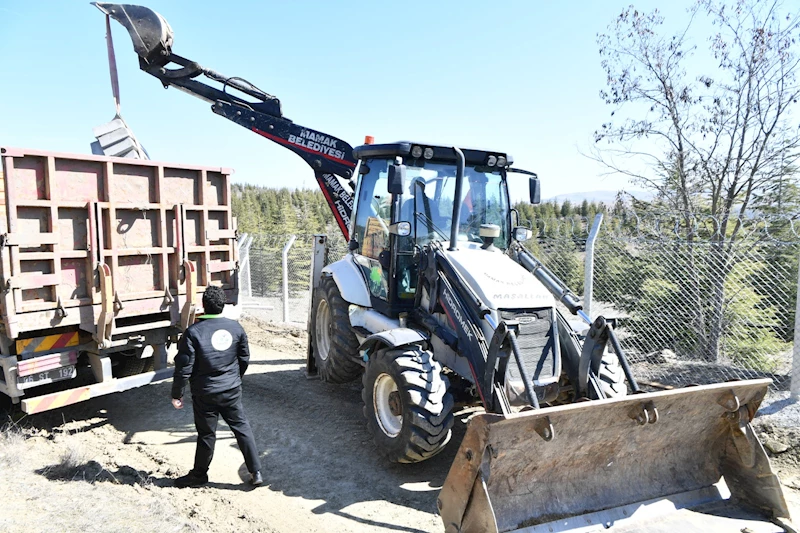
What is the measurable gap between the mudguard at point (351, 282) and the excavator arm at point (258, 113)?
59.1 inches

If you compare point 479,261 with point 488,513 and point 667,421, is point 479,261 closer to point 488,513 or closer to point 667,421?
point 667,421

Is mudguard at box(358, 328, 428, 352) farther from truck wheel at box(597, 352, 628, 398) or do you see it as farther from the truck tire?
truck wheel at box(597, 352, 628, 398)

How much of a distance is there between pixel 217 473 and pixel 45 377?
1.87 metres

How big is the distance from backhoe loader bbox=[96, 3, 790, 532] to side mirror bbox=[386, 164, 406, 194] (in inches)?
0.5

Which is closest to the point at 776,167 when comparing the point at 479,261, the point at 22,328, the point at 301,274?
the point at 479,261

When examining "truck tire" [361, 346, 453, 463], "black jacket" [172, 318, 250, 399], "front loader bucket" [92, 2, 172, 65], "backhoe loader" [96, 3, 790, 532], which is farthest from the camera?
"front loader bucket" [92, 2, 172, 65]

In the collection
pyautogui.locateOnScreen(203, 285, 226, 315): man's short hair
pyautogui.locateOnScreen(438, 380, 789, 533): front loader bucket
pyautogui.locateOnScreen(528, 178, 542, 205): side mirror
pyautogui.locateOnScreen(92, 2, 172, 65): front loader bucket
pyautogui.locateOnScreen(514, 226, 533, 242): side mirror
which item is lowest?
pyautogui.locateOnScreen(438, 380, 789, 533): front loader bucket

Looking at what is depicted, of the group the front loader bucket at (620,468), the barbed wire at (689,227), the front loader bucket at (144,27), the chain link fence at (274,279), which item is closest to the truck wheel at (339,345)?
the front loader bucket at (620,468)

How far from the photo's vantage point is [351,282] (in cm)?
623

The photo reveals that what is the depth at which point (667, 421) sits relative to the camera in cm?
389

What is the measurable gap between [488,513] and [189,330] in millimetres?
2674

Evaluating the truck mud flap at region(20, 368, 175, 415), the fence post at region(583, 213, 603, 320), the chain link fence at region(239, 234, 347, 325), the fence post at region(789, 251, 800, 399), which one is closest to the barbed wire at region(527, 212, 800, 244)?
the fence post at region(583, 213, 603, 320)

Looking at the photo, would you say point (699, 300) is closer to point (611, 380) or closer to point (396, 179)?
point (611, 380)

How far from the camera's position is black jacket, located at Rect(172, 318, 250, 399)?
4.42 m
